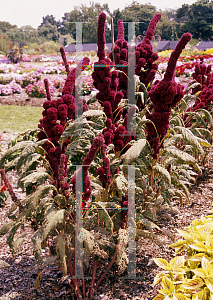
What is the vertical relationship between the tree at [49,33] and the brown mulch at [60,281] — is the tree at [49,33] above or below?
above

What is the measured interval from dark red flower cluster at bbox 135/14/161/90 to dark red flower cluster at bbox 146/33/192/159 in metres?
0.69

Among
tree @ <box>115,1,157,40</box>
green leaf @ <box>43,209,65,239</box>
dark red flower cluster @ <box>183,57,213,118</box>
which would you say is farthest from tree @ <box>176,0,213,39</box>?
green leaf @ <box>43,209,65,239</box>

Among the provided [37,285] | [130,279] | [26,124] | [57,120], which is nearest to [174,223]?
[130,279]

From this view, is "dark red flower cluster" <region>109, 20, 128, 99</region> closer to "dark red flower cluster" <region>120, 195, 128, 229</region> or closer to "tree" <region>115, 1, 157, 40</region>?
"dark red flower cluster" <region>120, 195, 128, 229</region>

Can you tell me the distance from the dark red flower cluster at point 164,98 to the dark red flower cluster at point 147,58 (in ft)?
2.25

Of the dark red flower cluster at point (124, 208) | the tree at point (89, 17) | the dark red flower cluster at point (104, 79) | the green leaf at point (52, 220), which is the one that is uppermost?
the tree at point (89, 17)

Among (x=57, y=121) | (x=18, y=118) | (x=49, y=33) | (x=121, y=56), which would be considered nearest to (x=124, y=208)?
(x=57, y=121)

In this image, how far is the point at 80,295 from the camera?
5.25ft

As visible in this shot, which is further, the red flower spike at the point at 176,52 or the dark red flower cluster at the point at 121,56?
the dark red flower cluster at the point at 121,56

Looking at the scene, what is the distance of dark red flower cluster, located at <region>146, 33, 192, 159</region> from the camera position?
1.55 metres

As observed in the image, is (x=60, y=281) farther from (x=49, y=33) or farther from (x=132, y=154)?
(x=49, y=33)

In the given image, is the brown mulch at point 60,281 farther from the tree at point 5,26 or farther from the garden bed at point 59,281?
the tree at point 5,26

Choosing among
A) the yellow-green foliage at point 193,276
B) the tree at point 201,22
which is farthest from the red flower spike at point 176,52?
the tree at point 201,22

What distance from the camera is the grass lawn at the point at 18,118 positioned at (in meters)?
6.00
